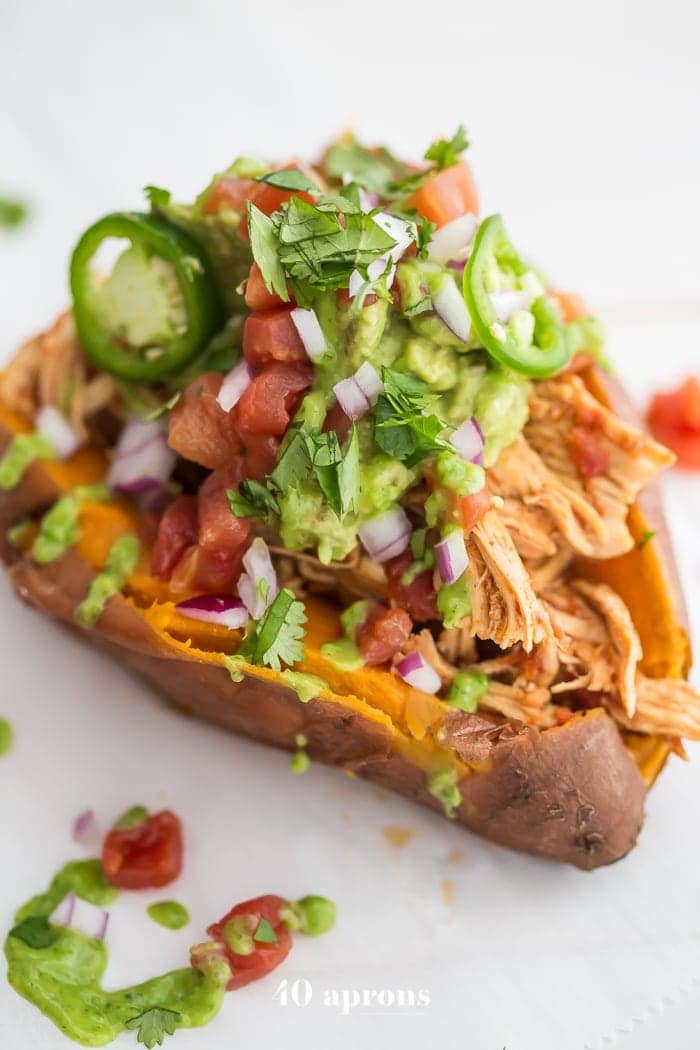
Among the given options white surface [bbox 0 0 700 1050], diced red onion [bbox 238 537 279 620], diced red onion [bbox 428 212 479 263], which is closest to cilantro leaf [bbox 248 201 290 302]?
diced red onion [bbox 428 212 479 263]

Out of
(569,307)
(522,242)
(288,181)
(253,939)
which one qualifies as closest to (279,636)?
(253,939)

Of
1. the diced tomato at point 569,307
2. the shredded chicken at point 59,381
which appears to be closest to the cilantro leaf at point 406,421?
the diced tomato at point 569,307

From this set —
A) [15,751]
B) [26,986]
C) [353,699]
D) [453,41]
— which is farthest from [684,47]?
[26,986]

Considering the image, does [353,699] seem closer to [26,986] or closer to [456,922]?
[456,922]

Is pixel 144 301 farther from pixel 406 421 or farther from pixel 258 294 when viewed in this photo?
pixel 406 421

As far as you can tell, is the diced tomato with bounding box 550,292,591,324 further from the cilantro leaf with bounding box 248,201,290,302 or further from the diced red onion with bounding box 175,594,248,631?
the diced red onion with bounding box 175,594,248,631

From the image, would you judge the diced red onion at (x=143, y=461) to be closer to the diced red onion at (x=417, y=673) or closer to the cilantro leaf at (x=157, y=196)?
the cilantro leaf at (x=157, y=196)

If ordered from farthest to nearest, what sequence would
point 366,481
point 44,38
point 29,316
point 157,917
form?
point 44,38 → point 29,316 → point 157,917 → point 366,481
